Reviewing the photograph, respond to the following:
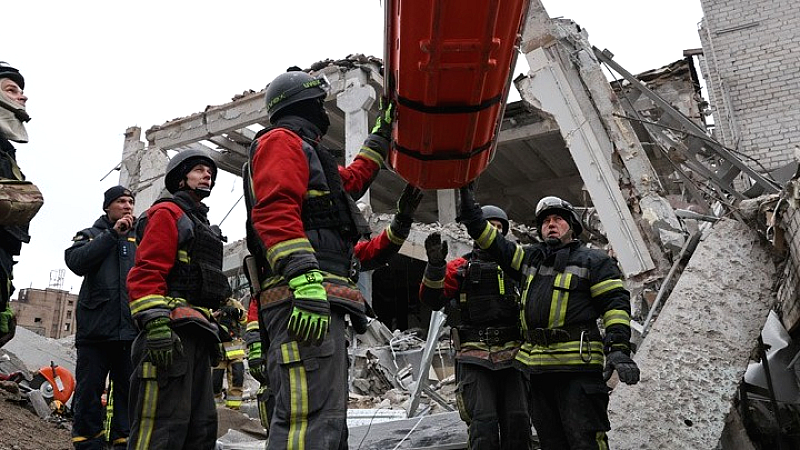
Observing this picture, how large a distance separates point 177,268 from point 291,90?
107 cm

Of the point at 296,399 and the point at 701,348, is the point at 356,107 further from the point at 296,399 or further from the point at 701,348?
the point at 296,399

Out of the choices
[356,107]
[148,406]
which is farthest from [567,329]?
[356,107]

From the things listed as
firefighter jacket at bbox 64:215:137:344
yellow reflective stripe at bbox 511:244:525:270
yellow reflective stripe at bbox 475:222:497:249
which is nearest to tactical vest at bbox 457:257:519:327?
yellow reflective stripe at bbox 511:244:525:270

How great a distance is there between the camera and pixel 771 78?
32.7ft

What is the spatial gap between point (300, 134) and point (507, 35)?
1.04m

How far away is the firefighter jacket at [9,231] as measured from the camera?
315cm

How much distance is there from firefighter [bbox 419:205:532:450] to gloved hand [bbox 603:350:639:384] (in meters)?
0.73

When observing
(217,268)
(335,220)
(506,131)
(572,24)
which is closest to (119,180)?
(506,131)

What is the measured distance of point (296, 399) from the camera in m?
2.31

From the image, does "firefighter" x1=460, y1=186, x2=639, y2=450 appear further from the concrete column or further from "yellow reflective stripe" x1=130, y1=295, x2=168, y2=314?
the concrete column

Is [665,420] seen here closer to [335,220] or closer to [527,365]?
[527,365]

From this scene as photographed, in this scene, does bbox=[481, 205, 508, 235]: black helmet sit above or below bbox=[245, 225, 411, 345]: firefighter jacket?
above

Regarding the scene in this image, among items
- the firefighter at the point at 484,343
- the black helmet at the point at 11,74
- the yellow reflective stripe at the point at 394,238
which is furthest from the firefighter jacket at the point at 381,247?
the black helmet at the point at 11,74

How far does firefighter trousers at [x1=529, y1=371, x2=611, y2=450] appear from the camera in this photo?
3.19 m
